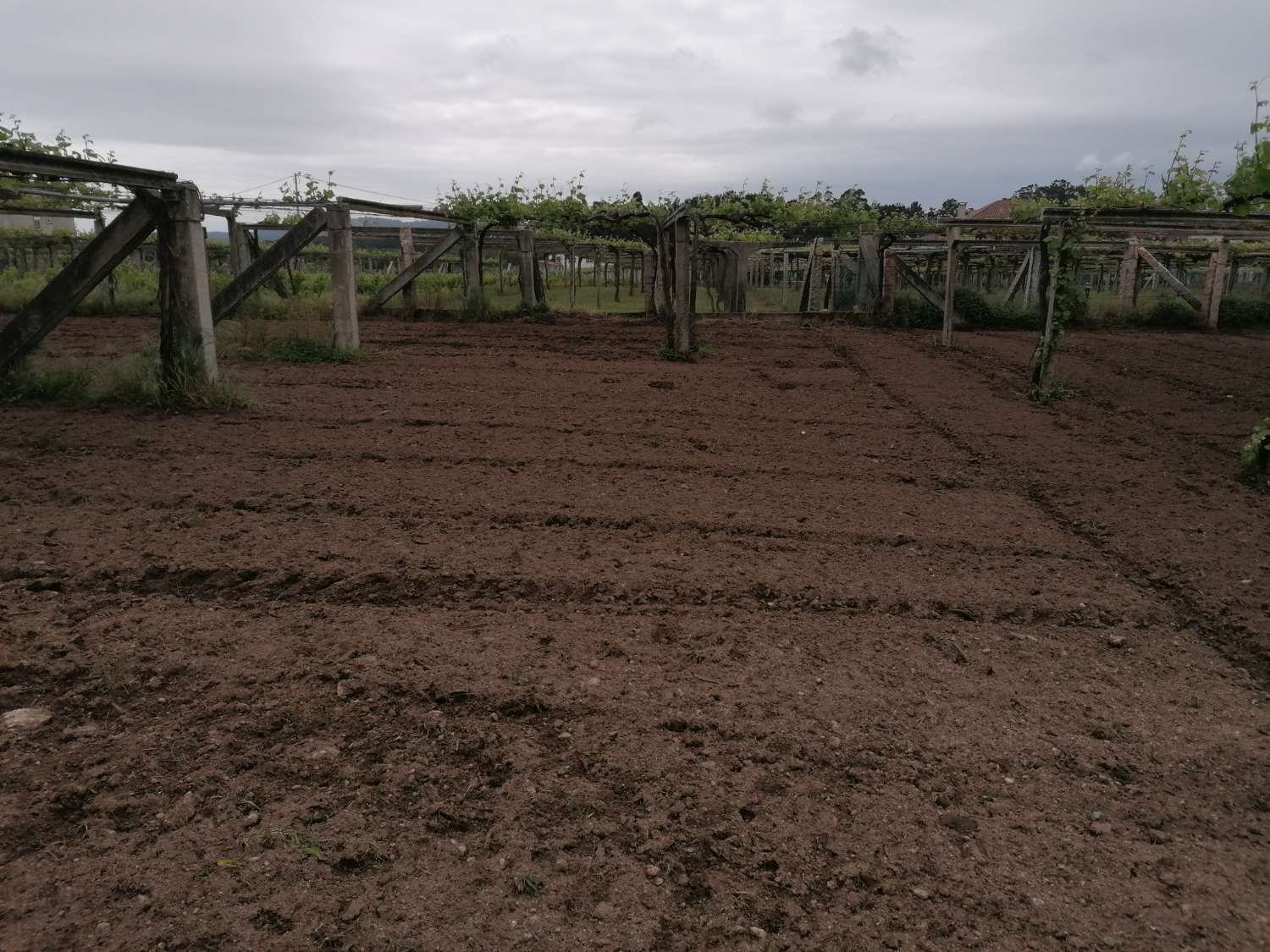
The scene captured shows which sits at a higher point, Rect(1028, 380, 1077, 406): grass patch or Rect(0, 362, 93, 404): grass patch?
Rect(0, 362, 93, 404): grass patch

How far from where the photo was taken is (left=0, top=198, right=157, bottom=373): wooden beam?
7434mm

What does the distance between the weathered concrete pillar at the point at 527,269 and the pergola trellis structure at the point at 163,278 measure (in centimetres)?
1219

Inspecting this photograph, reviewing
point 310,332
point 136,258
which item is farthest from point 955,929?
point 136,258

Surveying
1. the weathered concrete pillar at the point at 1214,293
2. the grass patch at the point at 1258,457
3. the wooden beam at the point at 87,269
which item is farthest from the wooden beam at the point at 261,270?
the weathered concrete pillar at the point at 1214,293

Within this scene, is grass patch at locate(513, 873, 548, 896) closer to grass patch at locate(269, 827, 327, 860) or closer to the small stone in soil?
grass patch at locate(269, 827, 327, 860)

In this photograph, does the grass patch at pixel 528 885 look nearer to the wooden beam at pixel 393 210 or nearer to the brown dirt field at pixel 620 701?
the brown dirt field at pixel 620 701

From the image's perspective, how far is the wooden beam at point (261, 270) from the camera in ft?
34.4

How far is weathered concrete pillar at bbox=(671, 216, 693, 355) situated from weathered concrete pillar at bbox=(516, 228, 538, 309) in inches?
263

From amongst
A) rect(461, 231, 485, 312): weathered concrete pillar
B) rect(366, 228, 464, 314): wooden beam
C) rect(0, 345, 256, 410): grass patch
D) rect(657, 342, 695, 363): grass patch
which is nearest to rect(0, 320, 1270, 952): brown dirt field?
rect(0, 345, 256, 410): grass patch

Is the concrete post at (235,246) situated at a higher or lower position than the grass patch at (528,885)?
higher

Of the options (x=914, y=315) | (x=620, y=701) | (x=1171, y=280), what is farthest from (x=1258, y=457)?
(x=1171, y=280)

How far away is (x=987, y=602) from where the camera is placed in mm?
4180

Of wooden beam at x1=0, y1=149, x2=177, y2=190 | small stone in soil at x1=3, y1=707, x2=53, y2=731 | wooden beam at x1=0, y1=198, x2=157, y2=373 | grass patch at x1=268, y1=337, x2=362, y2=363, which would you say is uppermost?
wooden beam at x1=0, y1=149, x2=177, y2=190

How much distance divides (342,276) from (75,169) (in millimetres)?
5602
